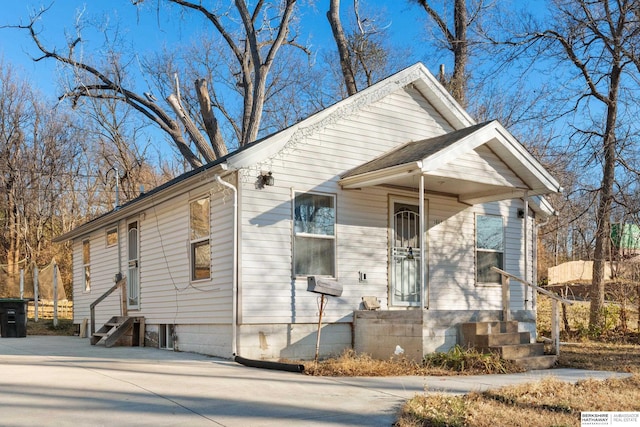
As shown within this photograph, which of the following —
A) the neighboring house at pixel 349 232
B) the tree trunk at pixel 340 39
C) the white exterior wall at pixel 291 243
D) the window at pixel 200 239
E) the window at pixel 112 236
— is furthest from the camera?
the tree trunk at pixel 340 39

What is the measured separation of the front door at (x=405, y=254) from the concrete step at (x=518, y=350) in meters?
2.52

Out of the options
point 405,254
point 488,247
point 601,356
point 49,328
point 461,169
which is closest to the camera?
point 461,169

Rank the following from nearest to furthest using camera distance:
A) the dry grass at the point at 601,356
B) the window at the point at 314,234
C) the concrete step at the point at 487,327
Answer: the dry grass at the point at 601,356, the concrete step at the point at 487,327, the window at the point at 314,234

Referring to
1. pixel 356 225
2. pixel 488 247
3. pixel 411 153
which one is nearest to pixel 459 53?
pixel 488 247

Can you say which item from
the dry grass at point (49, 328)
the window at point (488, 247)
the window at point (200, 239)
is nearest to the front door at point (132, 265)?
the window at point (200, 239)

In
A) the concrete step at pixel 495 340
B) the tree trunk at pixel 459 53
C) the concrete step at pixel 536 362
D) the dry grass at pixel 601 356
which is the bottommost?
the dry grass at pixel 601 356

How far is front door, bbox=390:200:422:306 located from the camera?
11984mm

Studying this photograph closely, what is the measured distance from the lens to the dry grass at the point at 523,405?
556 centimetres

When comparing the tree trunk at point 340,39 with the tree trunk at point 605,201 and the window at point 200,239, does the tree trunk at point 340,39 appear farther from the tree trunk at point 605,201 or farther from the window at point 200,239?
the window at point 200,239

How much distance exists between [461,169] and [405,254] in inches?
85.5

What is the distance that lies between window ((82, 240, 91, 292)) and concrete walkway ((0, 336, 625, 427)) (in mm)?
8124

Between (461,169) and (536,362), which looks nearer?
(536,362)

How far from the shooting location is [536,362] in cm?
986

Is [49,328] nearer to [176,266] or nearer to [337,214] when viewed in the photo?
[176,266]
